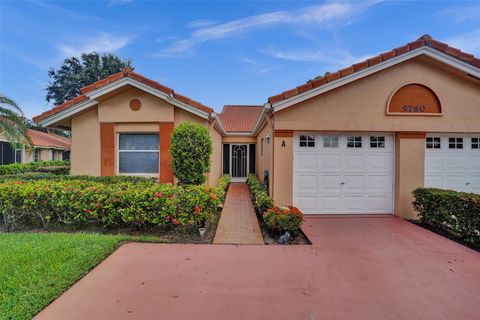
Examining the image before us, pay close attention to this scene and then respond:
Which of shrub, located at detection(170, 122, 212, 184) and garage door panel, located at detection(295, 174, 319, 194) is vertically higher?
shrub, located at detection(170, 122, 212, 184)

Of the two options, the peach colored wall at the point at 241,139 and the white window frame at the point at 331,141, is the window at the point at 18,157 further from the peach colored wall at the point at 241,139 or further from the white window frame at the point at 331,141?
the white window frame at the point at 331,141

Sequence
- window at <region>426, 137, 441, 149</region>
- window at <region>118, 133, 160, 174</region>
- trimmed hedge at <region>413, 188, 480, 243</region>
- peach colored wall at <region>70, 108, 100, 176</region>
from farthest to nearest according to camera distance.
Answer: window at <region>118, 133, 160, 174</region> < peach colored wall at <region>70, 108, 100, 176</region> < window at <region>426, 137, 441, 149</region> < trimmed hedge at <region>413, 188, 480, 243</region>

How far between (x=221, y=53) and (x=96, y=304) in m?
16.8

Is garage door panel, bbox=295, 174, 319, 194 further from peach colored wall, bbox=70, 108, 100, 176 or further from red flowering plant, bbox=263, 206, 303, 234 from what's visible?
peach colored wall, bbox=70, 108, 100, 176

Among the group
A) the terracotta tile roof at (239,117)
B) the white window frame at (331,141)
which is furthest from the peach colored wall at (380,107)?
the terracotta tile roof at (239,117)

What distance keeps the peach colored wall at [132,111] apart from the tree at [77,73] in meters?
28.4

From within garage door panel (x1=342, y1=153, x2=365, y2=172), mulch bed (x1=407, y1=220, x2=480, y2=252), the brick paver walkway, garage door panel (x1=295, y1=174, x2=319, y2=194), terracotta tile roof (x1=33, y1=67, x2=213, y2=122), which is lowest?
mulch bed (x1=407, y1=220, x2=480, y2=252)

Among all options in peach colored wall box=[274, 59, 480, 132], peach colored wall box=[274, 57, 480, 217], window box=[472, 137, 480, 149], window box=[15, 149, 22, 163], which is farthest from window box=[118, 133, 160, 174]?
window box=[15, 149, 22, 163]

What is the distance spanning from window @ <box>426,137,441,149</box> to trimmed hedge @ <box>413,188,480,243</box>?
1855mm

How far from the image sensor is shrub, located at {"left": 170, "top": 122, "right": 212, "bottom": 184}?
724cm

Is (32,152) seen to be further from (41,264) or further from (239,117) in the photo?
(41,264)

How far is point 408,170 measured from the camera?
7.82m

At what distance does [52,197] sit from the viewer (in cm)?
602

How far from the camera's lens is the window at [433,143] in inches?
316
